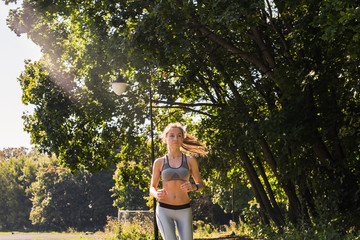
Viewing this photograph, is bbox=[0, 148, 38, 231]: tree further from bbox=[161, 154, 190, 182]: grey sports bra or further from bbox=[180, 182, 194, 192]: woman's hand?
bbox=[180, 182, 194, 192]: woman's hand

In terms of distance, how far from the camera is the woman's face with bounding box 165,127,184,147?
15.9 ft

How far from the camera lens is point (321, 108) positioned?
408 inches

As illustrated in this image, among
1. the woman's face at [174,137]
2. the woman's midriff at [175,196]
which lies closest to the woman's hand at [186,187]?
the woman's midriff at [175,196]

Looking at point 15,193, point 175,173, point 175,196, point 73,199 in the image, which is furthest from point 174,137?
point 15,193

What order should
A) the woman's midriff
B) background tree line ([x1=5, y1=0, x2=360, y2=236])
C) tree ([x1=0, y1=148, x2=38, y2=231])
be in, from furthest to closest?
tree ([x1=0, y1=148, x2=38, y2=231]) < background tree line ([x1=5, y1=0, x2=360, y2=236]) < the woman's midriff

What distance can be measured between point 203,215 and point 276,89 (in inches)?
1167

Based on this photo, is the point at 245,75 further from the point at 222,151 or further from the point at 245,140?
the point at 245,140

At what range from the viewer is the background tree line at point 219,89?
9.27 m

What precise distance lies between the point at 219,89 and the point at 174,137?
11.3 meters

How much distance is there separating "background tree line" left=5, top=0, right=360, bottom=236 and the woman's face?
331 centimetres

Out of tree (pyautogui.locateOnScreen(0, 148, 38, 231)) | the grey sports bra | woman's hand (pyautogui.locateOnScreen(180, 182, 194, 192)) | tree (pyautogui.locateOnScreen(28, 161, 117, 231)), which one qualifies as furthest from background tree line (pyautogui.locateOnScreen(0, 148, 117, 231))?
woman's hand (pyautogui.locateOnScreen(180, 182, 194, 192))

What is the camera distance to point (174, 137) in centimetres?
489

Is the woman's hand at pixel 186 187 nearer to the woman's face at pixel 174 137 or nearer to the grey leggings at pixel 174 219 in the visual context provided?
the grey leggings at pixel 174 219

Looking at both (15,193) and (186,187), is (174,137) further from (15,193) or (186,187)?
(15,193)
